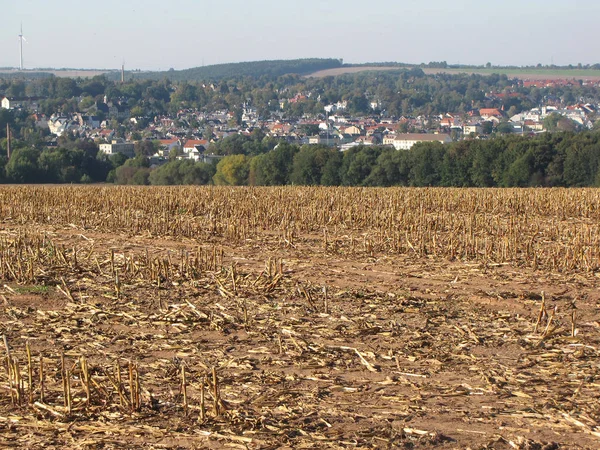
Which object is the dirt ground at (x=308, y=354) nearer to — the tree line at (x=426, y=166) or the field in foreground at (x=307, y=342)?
the field in foreground at (x=307, y=342)

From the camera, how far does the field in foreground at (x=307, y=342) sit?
8.01 metres

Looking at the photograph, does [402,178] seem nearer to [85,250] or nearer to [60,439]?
[85,250]

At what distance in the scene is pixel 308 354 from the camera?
10195 mm

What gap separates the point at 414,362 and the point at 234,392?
2.18 metres

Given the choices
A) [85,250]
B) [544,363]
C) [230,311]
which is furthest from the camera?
[85,250]

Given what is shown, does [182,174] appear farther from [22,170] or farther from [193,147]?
[193,147]

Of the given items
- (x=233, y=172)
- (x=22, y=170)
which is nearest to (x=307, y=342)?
(x=22, y=170)

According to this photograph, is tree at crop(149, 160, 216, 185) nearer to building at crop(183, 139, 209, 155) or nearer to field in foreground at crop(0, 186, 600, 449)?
field in foreground at crop(0, 186, 600, 449)

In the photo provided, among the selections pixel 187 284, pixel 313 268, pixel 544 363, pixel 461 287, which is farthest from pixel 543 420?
pixel 313 268

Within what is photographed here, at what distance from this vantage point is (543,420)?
319 inches

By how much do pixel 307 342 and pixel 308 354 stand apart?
1.66 feet

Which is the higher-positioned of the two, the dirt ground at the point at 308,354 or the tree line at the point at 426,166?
the dirt ground at the point at 308,354

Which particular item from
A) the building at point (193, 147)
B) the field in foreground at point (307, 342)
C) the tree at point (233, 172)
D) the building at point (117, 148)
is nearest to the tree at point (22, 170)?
the tree at point (233, 172)

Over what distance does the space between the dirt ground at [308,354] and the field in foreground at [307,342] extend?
0.09ft
